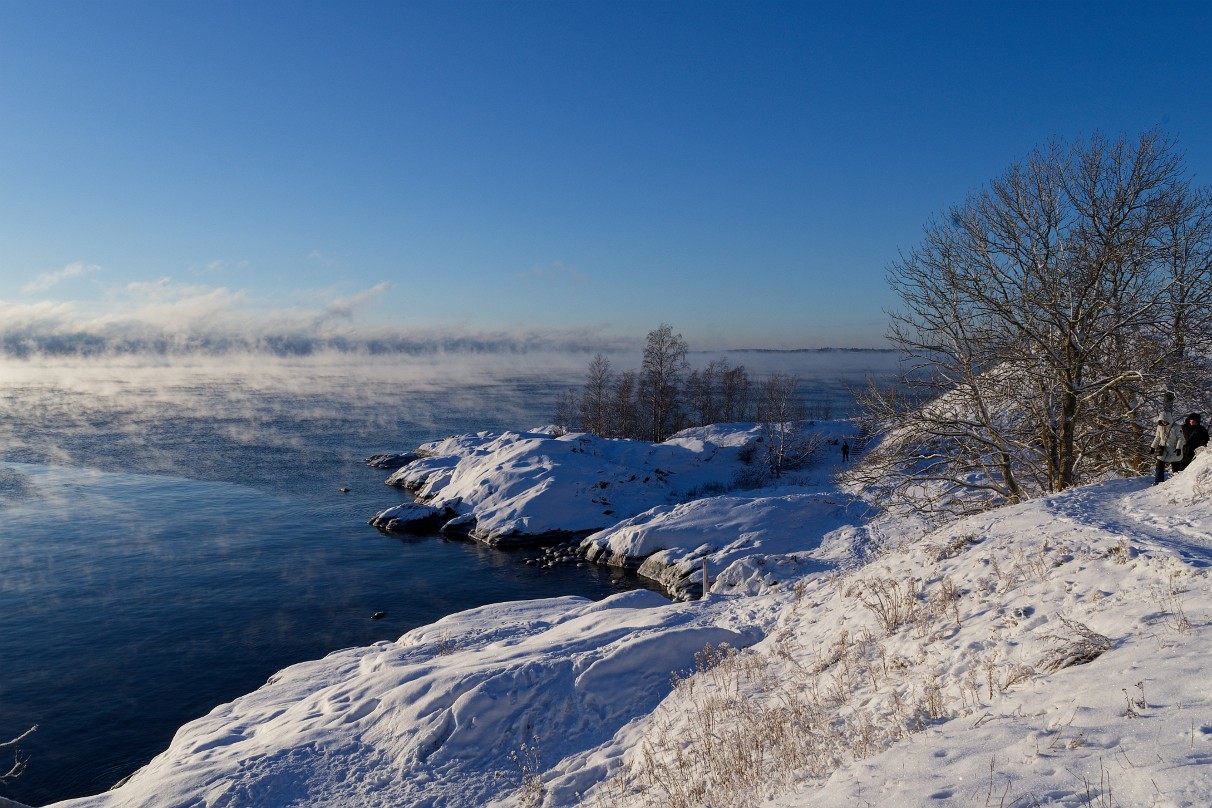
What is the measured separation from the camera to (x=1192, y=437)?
12.4 meters

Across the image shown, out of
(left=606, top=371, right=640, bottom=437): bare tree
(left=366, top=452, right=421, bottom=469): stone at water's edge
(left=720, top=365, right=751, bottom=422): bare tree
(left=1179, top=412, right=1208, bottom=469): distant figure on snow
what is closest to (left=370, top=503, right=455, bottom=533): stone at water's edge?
(left=366, top=452, right=421, bottom=469): stone at water's edge

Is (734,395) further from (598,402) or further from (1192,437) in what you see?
(1192,437)

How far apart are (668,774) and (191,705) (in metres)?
15.9

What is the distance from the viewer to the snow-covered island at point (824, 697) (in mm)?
4867

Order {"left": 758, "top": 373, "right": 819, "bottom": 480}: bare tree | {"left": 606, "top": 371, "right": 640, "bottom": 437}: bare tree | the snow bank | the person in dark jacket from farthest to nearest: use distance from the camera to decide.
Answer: {"left": 606, "top": 371, "right": 640, "bottom": 437}: bare tree
{"left": 758, "top": 373, "right": 819, "bottom": 480}: bare tree
the person in dark jacket
the snow bank

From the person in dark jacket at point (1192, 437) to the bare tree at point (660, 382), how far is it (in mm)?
47054

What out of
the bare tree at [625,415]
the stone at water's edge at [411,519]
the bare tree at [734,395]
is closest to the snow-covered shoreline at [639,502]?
the stone at water's edge at [411,519]

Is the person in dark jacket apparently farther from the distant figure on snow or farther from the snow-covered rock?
the snow-covered rock

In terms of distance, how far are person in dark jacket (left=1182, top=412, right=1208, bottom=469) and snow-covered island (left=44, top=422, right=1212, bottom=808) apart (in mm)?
917

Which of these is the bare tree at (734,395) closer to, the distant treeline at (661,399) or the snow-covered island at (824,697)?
the distant treeline at (661,399)

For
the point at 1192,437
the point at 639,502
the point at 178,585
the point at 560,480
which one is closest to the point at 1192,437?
the point at 1192,437

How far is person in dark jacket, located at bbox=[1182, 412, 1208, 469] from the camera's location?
1224cm

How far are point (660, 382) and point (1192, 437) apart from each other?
4884 cm

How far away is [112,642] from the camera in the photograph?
826 inches
